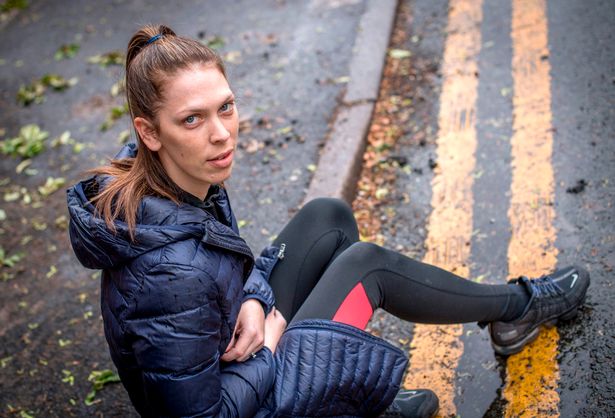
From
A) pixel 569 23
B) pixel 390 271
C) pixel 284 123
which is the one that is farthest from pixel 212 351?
pixel 569 23

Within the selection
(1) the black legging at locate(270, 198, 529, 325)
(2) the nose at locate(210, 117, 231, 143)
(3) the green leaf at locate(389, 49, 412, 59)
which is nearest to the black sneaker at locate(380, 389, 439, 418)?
(1) the black legging at locate(270, 198, 529, 325)

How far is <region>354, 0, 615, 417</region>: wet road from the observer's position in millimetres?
2580

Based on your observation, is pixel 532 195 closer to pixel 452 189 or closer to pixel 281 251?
pixel 452 189

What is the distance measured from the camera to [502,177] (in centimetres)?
348

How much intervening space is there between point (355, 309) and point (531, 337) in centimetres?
88

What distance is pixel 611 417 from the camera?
7.48 feet

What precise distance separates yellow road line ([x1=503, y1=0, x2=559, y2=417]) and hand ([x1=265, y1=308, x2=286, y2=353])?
94cm

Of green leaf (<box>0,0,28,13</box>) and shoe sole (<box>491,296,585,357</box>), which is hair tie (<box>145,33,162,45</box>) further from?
green leaf (<box>0,0,28,13</box>)

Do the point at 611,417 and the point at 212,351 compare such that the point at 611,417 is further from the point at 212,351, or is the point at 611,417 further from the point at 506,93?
the point at 506,93

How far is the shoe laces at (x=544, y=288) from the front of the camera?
2605 mm

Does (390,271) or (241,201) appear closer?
Result: (390,271)

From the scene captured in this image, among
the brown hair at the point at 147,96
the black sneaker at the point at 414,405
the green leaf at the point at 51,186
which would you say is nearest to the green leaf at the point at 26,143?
the green leaf at the point at 51,186

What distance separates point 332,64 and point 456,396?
114 inches

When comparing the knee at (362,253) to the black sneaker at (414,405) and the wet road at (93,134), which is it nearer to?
the black sneaker at (414,405)
